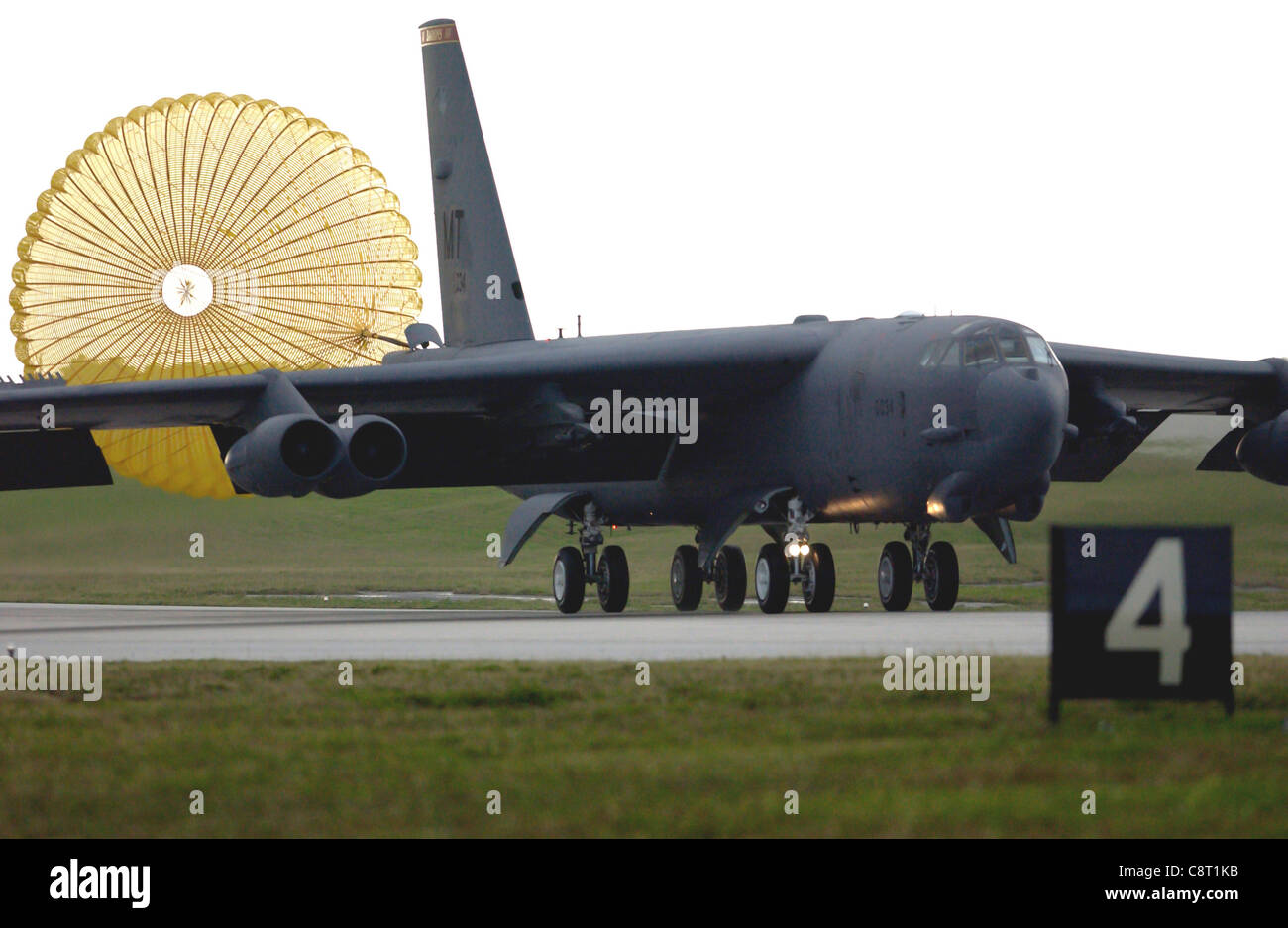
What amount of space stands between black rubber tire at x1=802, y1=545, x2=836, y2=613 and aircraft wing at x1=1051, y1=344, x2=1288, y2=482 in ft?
11.4

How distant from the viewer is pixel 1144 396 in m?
27.6

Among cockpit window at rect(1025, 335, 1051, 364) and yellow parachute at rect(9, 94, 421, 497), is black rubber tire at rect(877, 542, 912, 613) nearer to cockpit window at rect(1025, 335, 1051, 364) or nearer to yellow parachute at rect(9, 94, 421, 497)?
cockpit window at rect(1025, 335, 1051, 364)

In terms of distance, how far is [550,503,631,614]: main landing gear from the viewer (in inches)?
1124

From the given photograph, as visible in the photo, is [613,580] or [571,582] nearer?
[613,580]

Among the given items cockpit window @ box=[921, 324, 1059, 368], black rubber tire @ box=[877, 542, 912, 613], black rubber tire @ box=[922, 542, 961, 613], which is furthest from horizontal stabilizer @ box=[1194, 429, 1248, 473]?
cockpit window @ box=[921, 324, 1059, 368]

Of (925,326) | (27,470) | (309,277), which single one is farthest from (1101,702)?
(309,277)

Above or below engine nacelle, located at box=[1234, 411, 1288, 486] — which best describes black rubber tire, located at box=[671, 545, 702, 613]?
below

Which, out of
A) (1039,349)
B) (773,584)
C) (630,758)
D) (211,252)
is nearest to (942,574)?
(773,584)

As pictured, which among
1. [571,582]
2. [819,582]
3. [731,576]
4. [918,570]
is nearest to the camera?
[819,582]

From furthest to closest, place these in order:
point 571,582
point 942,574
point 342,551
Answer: point 342,551 → point 571,582 → point 942,574

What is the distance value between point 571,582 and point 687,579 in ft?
5.59

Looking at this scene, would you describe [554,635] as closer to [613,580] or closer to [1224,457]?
[613,580]

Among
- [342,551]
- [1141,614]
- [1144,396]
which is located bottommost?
[1141,614]

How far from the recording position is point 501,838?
7.80m
